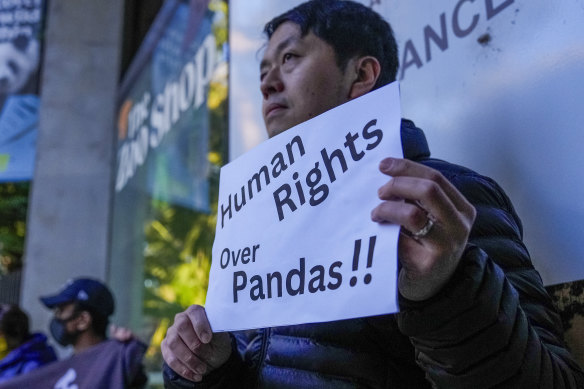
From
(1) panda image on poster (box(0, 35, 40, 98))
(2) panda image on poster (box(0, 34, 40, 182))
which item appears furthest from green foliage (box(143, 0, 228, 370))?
(1) panda image on poster (box(0, 35, 40, 98))

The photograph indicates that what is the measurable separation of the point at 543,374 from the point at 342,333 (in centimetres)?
42

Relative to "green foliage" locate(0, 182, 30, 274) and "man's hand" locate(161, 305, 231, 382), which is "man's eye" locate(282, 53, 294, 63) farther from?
"green foliage" locate(0, 182, 30, 274)

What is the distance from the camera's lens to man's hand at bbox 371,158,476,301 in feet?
2.60

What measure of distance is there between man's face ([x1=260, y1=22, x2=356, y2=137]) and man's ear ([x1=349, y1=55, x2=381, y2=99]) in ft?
0.05

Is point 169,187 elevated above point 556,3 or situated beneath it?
elevated above

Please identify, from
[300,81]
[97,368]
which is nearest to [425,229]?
[300,81]

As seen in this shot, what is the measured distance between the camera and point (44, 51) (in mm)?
7852

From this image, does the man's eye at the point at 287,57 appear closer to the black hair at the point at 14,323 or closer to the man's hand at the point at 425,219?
the man's hand at the point at 425,219

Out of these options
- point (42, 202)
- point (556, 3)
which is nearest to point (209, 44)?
point (556, 3)

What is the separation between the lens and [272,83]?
5.10 ft

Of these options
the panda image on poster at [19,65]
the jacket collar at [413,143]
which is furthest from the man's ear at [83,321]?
the panda image on poster at [19,65]

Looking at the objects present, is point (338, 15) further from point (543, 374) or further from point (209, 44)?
point (209, 44)

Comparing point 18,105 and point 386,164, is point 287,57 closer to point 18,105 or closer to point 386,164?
point 386,164

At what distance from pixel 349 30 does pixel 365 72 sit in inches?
5.0
